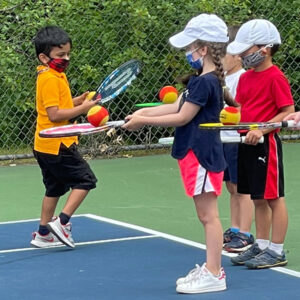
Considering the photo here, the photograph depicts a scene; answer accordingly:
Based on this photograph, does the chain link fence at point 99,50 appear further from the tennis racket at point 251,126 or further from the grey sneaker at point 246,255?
the tennis racket at point 251,126

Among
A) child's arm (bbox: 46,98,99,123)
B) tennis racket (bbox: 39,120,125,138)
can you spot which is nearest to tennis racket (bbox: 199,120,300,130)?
tennis racket (bbox: 39,120,125,138)

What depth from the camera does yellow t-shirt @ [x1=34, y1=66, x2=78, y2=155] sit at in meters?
6.61

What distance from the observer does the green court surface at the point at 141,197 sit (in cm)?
724

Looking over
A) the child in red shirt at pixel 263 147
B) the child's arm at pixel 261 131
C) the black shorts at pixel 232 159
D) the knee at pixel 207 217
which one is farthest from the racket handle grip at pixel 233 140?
the black shorts at pixel 232 159

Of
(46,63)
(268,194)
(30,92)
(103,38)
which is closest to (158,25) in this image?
(103,38)

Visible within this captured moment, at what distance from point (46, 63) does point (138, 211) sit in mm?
1655

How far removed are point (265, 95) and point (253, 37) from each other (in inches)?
14.6

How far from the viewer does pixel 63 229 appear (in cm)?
658

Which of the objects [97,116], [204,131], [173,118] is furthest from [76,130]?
[204,131]

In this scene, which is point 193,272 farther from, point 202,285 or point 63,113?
point 63,113

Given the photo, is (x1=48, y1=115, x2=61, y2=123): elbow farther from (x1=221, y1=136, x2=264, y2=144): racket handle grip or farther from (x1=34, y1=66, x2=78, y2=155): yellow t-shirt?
(x1=221, y1=136, x2=264, y2=144): racket handle grip

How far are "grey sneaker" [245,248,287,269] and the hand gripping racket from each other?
1.53 m

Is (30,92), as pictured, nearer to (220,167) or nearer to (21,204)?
(21,204)

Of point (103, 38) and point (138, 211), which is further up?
point (103, 38)
